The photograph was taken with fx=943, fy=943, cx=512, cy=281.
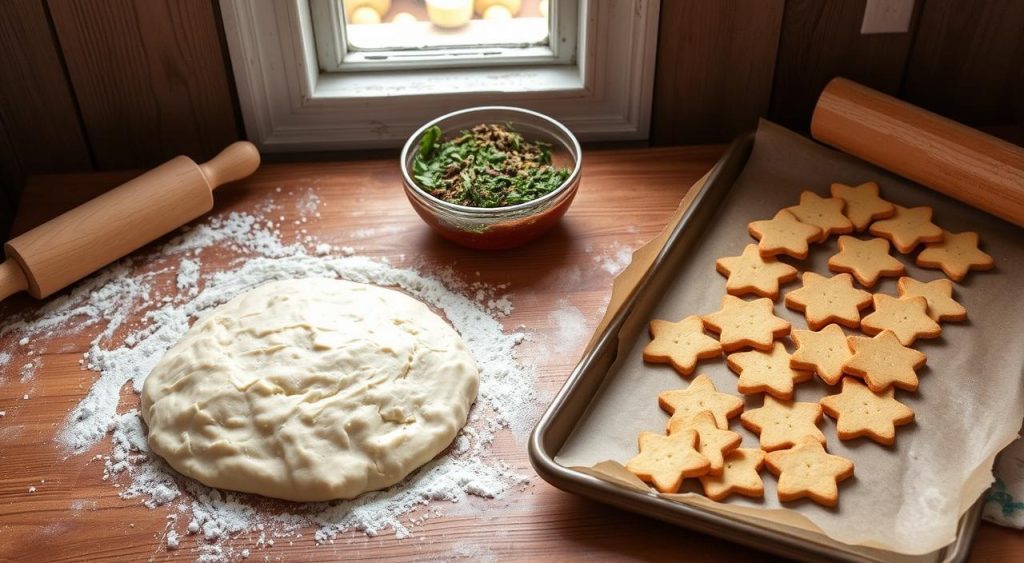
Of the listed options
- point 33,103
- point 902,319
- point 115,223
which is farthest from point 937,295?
point 33,103

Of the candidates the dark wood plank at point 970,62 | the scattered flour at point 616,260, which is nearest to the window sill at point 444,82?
the scattered flour at point 616,260

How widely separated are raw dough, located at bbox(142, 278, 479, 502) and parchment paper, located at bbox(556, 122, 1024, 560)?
0.61 feet

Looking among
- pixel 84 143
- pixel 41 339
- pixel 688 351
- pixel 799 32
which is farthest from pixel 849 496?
pixel 84 143

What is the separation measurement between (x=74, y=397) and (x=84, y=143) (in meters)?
0.55

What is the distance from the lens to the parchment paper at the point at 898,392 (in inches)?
40.7

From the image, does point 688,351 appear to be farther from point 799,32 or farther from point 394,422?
point 799,32

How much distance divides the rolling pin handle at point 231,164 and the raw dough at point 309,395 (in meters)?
0.28

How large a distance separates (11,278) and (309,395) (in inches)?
19.3

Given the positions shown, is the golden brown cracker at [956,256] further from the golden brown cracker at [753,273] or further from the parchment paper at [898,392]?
the golden brown cracker at [753,273]

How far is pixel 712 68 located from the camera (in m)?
1.57

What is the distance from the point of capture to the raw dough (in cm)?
108

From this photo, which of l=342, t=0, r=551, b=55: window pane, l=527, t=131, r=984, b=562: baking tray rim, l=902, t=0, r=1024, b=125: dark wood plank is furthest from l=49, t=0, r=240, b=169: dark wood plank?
l=902, t=0, r=1024, b=125: dark wood plank

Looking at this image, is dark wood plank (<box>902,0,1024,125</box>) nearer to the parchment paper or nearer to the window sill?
the parchment paper

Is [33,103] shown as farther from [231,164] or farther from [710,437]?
[710,437]
